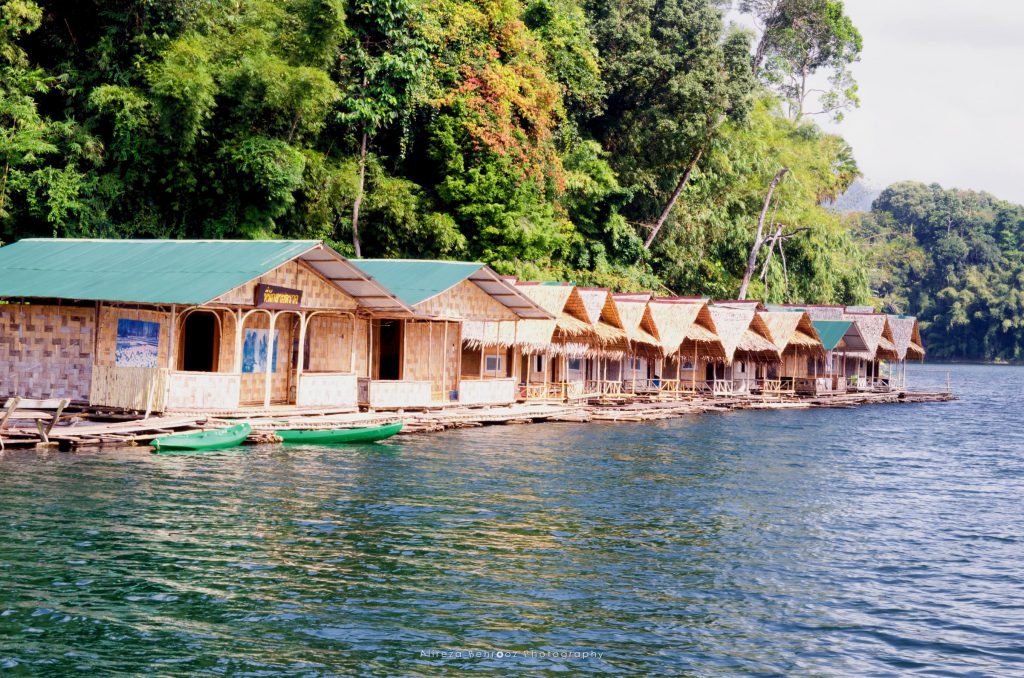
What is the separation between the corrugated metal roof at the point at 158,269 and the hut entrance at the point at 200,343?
1.48 meters

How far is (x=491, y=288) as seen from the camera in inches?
1204

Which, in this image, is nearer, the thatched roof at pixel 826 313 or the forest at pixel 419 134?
the forest at pixel 419 134

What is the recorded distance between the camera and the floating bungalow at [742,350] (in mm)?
43750

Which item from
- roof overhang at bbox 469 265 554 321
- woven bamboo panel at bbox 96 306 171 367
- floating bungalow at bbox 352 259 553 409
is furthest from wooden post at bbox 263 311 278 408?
roof overhang at bbox 469 265 554 321

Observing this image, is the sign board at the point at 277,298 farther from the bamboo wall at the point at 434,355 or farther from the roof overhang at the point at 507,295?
the roof overhang at the point at 507,295

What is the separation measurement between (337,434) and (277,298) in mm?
3436

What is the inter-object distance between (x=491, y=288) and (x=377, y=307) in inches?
176

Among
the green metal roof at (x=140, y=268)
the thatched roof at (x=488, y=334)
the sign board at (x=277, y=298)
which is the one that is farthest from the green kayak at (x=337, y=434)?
the thatched roof at (x=488, y=334)

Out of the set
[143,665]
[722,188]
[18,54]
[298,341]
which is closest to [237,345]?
[298,341]

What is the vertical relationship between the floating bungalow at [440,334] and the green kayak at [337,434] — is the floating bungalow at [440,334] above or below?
above

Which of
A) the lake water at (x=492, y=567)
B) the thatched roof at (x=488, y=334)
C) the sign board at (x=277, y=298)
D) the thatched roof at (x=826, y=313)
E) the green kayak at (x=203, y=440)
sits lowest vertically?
the lake water at (x=492, y=567)

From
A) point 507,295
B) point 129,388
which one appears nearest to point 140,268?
point 129,388

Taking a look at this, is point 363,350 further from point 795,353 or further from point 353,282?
point 795,353

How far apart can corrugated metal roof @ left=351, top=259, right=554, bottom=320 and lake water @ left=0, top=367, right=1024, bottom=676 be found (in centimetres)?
557
